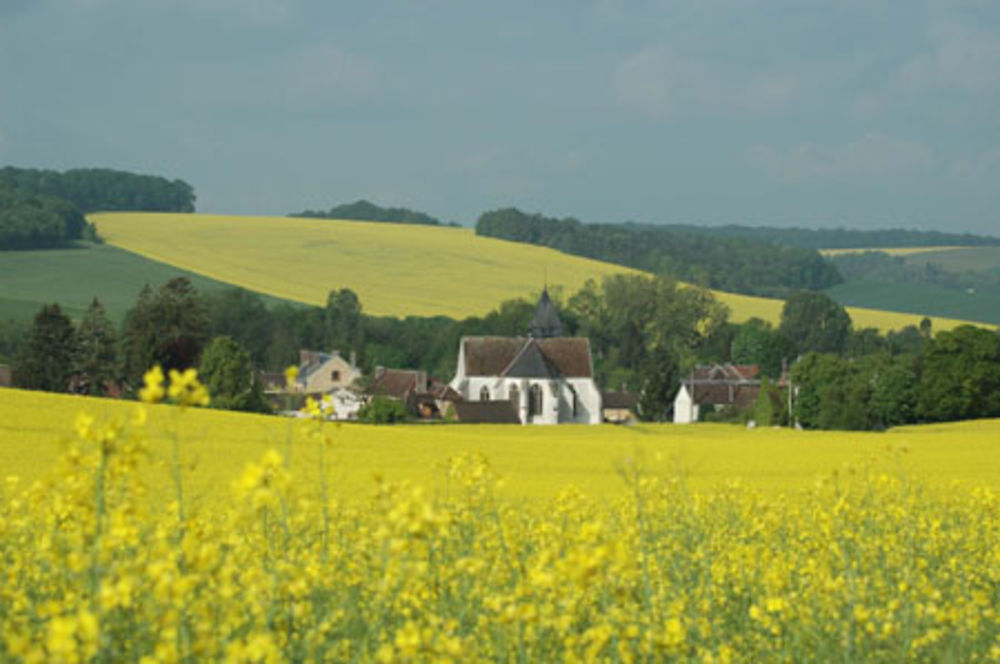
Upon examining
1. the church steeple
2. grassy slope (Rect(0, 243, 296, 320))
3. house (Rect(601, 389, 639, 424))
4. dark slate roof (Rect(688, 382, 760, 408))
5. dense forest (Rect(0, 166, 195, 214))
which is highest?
dense forest (Rect(0, 166, 195, 214))

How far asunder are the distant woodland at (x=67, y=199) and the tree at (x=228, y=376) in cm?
7577

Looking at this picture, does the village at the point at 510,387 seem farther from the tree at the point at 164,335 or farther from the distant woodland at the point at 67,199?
the distant woodland at the point at 67,199

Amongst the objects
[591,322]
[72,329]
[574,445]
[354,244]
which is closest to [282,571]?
[574,445]

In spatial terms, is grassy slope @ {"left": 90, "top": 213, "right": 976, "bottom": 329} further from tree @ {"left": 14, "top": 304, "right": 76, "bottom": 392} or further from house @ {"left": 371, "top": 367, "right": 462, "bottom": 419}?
tree @ {"left": 14, "top": 304, "right": 76, "bottom": 392}

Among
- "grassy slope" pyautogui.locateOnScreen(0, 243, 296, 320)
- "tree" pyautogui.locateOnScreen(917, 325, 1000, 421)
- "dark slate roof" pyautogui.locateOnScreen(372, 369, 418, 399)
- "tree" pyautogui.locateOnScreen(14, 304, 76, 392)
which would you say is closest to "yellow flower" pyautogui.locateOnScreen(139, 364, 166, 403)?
"tree" pyautogui.locateOnScreen(14, 304, 76, 392)

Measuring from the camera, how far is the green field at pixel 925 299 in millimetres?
155125

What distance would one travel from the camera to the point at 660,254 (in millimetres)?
189500

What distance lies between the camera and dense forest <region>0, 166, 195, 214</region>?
176500mm

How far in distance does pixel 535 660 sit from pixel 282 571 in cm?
225

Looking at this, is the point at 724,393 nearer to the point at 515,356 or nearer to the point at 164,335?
the point at 515,356

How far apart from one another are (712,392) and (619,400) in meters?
7.47

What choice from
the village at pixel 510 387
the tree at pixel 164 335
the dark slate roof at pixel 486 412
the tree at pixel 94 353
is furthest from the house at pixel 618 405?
the tree at pixel 94 353

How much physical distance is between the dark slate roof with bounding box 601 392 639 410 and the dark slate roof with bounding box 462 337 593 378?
60.9 feet

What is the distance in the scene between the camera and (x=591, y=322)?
12312 cm
